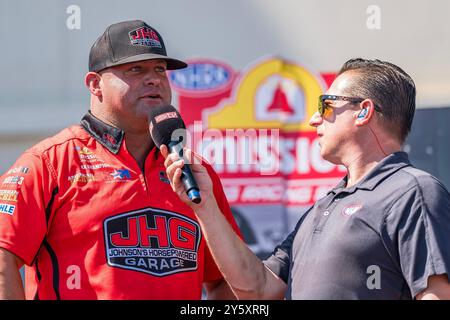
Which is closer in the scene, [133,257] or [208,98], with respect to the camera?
[133,257]

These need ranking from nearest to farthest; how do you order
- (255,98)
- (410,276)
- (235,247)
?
(410,276), (235,247), (255,98)

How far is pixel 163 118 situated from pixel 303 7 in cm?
148

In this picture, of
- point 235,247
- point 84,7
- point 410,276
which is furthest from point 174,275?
point 84,7

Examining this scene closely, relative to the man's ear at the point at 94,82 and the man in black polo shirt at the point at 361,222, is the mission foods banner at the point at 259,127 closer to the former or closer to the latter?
the man's ear at the point at 94,82

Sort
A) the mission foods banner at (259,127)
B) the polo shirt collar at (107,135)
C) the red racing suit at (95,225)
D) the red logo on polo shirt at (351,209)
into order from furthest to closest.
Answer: the mission foods banner at (259,127), the polo shirt collar at (107,135), the red racing suit at (95,225), the red logo on polo shirt at (351,209)

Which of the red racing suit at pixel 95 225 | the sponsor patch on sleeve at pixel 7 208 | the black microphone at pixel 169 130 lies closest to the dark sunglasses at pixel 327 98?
the black microphone at pixel 169 130

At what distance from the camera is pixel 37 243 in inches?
98.7

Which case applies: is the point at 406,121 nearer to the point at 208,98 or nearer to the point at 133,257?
the point at 133,257

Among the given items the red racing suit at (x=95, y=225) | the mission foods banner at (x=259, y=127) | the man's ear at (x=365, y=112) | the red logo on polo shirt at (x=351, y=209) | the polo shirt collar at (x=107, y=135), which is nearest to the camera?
the red logo on polo shirt at (x=351, y=209)

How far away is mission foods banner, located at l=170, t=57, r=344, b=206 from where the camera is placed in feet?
12.1

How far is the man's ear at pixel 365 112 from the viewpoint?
241 cm

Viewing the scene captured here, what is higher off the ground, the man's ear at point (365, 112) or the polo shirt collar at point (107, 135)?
the man's ear at point (365, 112)

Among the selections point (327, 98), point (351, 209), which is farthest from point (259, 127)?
point (351, 209)

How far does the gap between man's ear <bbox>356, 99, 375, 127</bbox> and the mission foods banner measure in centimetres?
126
